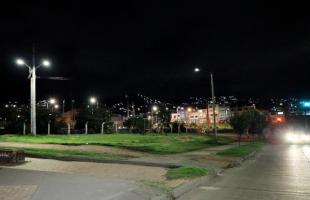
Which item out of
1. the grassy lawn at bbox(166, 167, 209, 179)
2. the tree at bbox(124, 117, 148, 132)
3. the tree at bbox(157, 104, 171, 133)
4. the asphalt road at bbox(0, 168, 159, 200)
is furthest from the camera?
the tree at bbox(157, 104, 171, 133)

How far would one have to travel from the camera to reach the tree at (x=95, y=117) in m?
68.3

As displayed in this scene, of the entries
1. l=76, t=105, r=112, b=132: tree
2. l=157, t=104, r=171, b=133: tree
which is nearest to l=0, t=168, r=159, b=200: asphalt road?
l=76, t=105, r=112, b=132: tree

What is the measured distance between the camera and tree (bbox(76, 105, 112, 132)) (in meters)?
68.3

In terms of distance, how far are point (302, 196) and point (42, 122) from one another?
51.3 m

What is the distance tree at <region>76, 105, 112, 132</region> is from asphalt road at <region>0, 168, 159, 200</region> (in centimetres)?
5334

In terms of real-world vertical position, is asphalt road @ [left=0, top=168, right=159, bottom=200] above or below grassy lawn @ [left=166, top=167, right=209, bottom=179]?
above

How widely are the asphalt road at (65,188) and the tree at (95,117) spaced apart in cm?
5334

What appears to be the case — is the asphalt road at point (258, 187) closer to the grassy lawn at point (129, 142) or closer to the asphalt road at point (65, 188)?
the asphalt road at point (65, 188)

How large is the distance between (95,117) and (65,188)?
2225 inches

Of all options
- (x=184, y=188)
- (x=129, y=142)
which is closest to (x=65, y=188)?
(x=184, y=188)

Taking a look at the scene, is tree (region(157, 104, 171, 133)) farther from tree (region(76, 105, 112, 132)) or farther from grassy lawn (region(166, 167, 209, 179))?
grassy lawn (region(166, 167, 209, 179))

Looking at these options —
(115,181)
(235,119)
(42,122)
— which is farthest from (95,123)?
(115,181)

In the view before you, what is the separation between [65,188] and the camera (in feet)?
39.7

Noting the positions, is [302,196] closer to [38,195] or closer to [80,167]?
[38,195]
